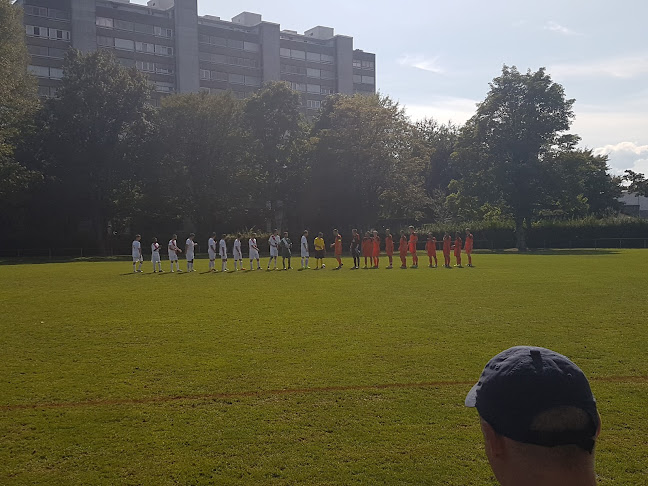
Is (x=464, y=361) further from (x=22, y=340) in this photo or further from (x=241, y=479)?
(x=22, y=340)

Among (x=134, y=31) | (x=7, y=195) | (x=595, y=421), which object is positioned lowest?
(x=595, y=421)

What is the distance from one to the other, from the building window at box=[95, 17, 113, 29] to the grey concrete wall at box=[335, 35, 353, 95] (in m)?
37.1

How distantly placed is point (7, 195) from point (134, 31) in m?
43.4

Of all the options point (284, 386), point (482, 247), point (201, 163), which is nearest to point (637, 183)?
point (482, 247)

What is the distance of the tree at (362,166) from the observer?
2456 inches

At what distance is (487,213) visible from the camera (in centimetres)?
7300

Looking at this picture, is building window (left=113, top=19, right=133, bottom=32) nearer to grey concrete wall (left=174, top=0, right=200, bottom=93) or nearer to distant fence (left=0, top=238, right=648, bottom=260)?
grey concrete wall (left=174, top=0, right=200, bottom=93)

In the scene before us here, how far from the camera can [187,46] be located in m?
88.2

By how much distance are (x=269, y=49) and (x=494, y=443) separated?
9961cm

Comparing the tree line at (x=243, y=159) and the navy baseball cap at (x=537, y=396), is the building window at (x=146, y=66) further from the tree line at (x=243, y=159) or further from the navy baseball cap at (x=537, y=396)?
the navy baseball cap at (x=537, y=396)

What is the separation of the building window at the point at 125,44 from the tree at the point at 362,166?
120 feet

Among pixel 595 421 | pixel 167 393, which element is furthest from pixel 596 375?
pixel 595 421

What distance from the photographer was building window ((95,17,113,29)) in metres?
83.4

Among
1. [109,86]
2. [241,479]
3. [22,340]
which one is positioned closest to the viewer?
[241,479]
